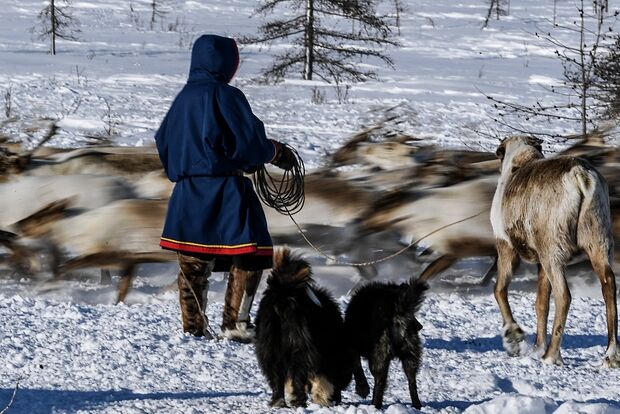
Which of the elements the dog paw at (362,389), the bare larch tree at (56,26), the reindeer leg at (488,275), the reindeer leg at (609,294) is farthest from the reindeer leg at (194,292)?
the bare larch tree at (56,26)

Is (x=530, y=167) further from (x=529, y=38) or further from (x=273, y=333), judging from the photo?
(x=529, y=38)

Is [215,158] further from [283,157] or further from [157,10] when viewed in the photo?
[157,10]

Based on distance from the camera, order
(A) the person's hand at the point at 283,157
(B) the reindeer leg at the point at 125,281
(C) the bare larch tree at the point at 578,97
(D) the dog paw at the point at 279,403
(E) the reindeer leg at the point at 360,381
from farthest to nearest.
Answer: (C) the bare larch tree at the point at 578,97 → (B) the reindeer leg at the point at 125,281 → (A) the person's hand at the point at 283,157 → (E) the reindeer leg at the point at 360,381 → (D) the dog paw at the point at 279,403

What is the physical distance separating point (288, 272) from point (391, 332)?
0.52m

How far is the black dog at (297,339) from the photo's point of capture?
4.58m

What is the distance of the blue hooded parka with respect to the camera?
6.11 m

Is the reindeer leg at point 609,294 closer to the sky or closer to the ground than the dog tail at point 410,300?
closer to the ground

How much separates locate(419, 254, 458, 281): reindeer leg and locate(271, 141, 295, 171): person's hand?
7.11 feet

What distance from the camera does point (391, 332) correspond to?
465 centimetres

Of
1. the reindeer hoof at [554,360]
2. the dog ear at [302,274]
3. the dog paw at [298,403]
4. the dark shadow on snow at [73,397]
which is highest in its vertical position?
the dog ear at [302,274]

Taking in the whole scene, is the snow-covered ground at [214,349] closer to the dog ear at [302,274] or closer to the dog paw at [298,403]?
the dog paw at [298,403]

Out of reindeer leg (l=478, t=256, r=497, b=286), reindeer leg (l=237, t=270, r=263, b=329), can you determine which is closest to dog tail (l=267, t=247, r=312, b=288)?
reindeer leg (l=237, t=270, r=263, b=329)

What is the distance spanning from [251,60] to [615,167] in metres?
26.1

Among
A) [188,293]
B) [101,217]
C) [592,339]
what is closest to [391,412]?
[188,293]
